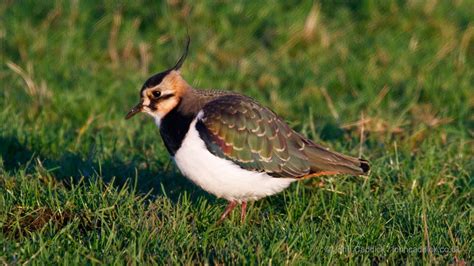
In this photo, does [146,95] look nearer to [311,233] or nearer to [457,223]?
[311,233]

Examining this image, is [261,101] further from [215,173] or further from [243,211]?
[215,173]

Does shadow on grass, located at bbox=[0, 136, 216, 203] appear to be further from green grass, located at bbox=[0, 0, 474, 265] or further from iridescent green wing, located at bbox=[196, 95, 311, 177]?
iridescent green wing, located at bbox=[196, 95, 311, 177]

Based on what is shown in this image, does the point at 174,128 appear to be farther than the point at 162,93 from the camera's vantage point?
No

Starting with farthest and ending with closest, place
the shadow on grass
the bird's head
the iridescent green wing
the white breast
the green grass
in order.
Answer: the shadow on grass → the bird's head → the iridescent green wing → the white breast → the green grass

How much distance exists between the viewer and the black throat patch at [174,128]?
614cm

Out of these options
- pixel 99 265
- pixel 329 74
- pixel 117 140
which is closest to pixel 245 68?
pixel 329 74

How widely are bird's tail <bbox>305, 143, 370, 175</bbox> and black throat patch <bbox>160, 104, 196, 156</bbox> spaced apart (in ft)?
3.15

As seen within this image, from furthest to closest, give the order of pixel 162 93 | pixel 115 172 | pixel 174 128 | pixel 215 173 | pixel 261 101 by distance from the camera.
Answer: pixel 261 101 → pixel 115 172 → pixel 162 93 → pixel 174 128 → pixel 215 173

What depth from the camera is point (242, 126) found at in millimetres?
6328

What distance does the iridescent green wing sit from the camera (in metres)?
6.21

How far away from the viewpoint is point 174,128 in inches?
246

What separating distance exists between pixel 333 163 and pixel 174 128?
1208 millimetres

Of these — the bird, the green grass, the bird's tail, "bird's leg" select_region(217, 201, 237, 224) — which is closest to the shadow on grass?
the green grass

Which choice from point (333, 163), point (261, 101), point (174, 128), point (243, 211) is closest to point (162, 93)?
point (174, 128)
